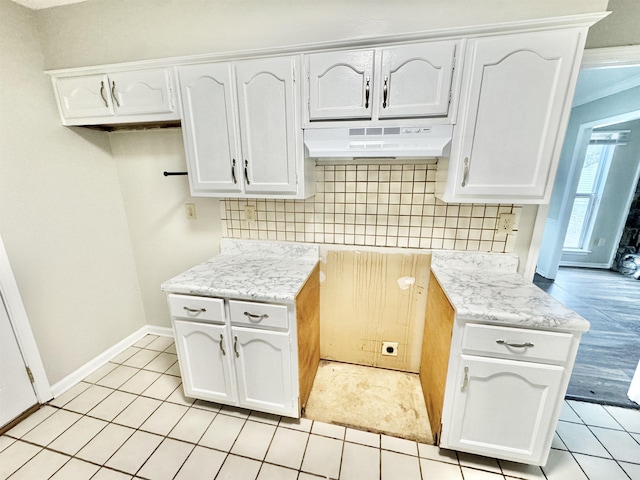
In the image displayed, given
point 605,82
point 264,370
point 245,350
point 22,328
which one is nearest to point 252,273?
point 245,350

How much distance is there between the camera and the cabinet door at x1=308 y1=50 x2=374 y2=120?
1.31 meters

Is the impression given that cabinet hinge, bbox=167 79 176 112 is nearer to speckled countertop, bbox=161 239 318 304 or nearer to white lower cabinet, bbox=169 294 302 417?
speckled countertop, bbox=161 239 318 304

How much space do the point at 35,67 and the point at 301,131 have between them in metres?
1.72

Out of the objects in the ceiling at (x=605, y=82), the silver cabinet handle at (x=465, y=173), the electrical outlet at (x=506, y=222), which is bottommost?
the electrical outlet at (x=506, y=222)

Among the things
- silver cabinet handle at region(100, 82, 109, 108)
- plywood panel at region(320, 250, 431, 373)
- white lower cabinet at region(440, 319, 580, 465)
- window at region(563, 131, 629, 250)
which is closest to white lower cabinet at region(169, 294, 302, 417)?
plywood panel at region(320, 250, 431, 373)

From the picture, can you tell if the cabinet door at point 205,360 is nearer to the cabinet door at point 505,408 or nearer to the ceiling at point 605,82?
the cabinet door at point 505,408

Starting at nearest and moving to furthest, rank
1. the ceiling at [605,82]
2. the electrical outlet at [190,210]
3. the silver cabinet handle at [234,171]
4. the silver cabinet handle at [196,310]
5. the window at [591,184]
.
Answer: the silver cabinet handle at [196,310] → the silver cabinet handle at [234,171] → the electrical outlet at [190,210] → the ceiling at [605,82] → the window at [591,184]

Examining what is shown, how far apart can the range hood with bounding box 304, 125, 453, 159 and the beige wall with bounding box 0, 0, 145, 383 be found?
1785mm

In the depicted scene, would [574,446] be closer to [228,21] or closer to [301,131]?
[301,131]

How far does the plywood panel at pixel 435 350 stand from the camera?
134cm

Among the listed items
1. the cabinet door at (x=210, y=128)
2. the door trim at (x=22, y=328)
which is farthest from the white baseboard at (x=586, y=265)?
the door trim at (x=22, y=328)

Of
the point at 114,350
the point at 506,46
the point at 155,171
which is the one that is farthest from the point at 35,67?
the point at 506,46

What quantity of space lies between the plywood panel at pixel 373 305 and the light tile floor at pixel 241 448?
0.56m

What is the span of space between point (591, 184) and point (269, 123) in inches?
221
